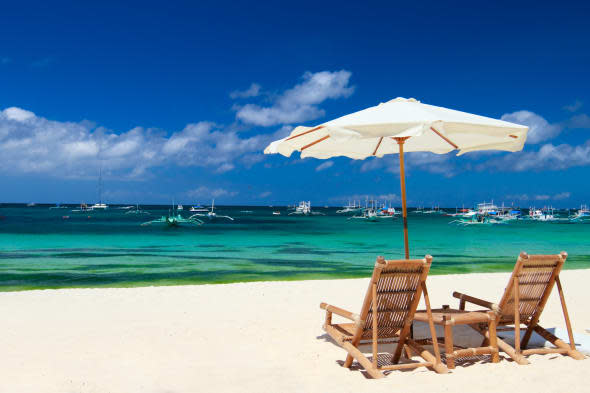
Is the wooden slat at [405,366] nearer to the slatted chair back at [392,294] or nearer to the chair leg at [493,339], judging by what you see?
the slatted chair back at [392,294]

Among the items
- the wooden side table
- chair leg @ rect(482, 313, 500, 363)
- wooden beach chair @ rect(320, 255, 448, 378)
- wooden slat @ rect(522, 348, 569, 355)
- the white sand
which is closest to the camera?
the white sand

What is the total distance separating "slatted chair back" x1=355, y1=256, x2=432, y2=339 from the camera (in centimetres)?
375

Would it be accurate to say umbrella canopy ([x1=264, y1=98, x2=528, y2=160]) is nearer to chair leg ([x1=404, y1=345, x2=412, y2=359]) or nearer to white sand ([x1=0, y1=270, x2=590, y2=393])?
chair leg ([x1=404, y1=345, x2=412, y2=359])

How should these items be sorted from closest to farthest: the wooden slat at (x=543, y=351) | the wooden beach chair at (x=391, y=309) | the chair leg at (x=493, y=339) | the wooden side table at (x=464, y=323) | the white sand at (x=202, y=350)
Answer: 1. the white sand at (x=202, y=350)
2. the wooden beach chair at (x=391, y=309)
3. the wooden side table at (x=464, y=323)
4. the chair leg at (x=493, y=339)
5. the wooden slat at (x=543, y=351)

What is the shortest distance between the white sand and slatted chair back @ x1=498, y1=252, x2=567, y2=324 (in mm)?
417

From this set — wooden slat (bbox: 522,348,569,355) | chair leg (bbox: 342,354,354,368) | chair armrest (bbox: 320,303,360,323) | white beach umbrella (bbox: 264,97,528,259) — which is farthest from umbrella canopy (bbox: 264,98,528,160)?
wooden slat (bbox: 522,348,569,355)

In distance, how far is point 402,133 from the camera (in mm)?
4027

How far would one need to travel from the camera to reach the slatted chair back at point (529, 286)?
408 cm

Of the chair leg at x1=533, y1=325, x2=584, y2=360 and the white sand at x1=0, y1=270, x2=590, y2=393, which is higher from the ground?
the chair leg at x1=533, y1=325, x2=584, y2=360

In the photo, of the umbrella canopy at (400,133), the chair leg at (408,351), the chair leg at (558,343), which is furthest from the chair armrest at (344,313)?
the chair leg at (558,343)

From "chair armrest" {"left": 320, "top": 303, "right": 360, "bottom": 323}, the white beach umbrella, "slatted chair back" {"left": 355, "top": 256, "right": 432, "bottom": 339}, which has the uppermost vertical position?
the white beach umbrella

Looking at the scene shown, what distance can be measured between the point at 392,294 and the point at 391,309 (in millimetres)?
140

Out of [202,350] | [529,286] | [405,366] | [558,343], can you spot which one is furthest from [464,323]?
[202,350]

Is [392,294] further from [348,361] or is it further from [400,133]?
[400,133]
